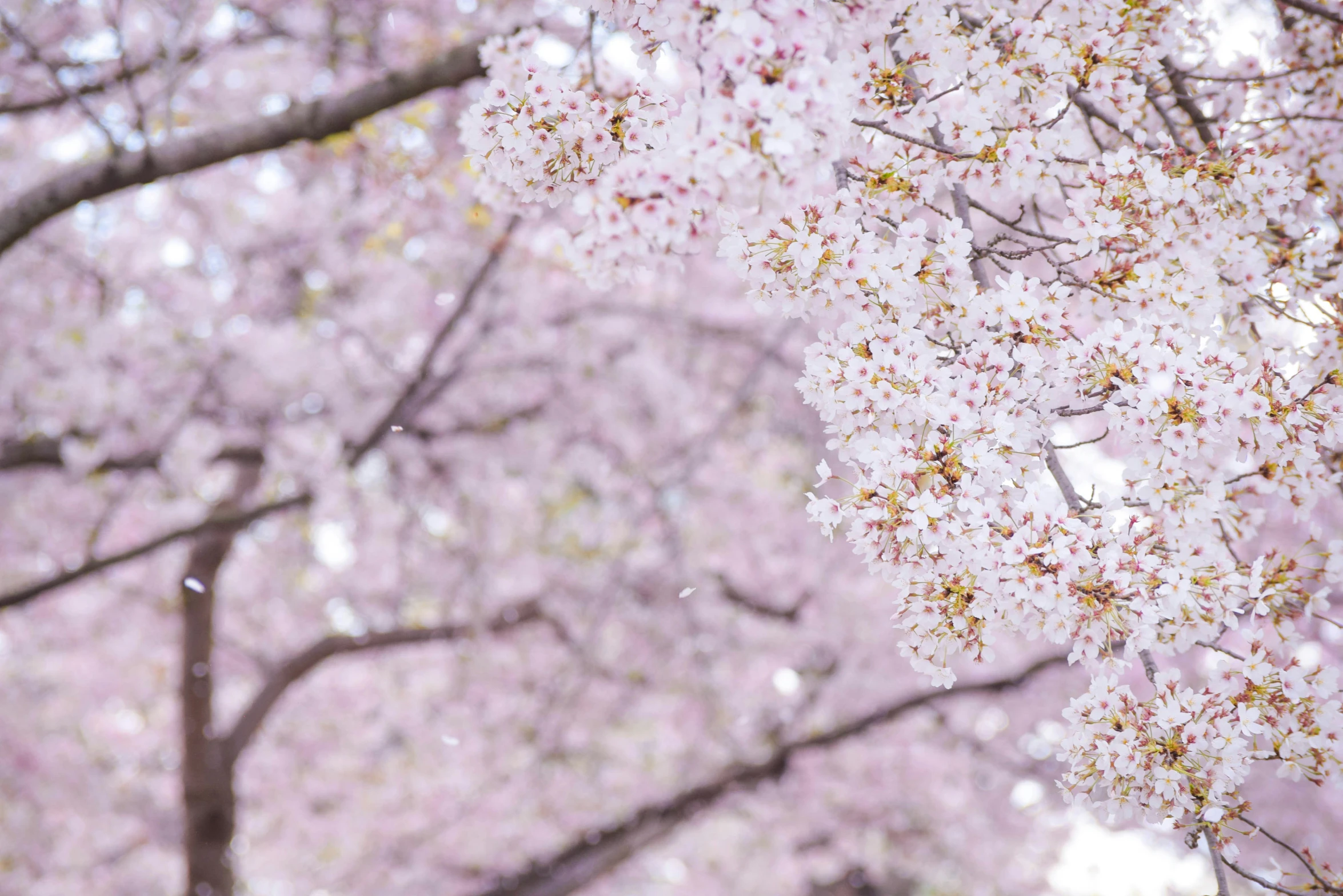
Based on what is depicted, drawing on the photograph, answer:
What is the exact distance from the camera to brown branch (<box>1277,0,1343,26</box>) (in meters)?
1.94

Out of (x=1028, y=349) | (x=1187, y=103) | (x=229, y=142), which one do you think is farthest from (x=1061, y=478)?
(x=229, y=142)

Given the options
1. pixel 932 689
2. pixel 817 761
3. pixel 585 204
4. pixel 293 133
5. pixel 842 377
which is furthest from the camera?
pixel 817 761

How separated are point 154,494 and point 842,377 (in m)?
7.05

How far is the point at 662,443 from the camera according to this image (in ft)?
23.6

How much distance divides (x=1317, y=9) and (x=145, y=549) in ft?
16.3

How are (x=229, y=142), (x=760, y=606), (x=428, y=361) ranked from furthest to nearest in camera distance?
(x=760, y=606) → (x=428, y=361) → (x=229, y=142)

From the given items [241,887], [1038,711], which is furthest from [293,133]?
[241,887]

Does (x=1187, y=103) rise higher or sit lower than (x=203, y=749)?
higher

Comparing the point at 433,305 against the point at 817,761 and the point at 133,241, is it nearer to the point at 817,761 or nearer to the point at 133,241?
the point at 133,241

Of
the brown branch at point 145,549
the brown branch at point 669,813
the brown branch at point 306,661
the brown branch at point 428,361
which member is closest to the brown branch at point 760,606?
the brown branch at point 669,813

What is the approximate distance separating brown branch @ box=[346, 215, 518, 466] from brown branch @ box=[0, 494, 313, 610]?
46cm

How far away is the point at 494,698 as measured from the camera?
847cm

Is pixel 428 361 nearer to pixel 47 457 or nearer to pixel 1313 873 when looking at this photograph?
pixel 47 457

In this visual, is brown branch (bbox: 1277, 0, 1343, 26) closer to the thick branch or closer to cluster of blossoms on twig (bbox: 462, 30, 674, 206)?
the thick branch
